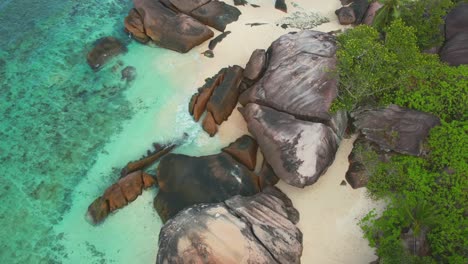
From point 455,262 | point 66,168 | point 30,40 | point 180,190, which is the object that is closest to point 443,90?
point 455,262

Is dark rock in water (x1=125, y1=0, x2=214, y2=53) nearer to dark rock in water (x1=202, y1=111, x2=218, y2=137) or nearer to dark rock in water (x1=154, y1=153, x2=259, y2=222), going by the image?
dark rock in water (x1=202, y1=111, x2=218, y2=137)

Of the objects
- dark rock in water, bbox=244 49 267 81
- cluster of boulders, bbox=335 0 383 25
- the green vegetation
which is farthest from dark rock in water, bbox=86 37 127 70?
cluster of boulders, bbox=335 0 383 25

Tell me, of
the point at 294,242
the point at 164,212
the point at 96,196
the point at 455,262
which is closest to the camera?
the point at 455,262

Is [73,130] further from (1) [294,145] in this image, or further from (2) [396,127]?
(2) [396,127]

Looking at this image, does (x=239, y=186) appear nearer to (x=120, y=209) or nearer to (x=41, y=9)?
(x=120, y=209)

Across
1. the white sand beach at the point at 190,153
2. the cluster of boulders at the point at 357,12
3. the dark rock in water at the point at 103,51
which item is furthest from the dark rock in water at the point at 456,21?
the dark rock in water at the point at 103,51

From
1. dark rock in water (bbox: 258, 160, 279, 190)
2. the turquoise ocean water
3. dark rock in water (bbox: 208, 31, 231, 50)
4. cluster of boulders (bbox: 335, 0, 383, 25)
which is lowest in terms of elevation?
the turquoise ocean water

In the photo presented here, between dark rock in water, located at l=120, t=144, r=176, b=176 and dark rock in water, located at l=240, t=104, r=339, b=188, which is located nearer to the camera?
dark rock in water, located at l=240, t=104, r=339, b=188
